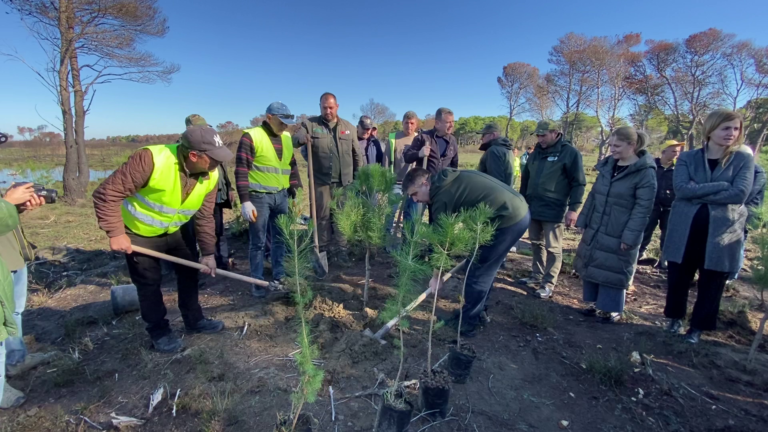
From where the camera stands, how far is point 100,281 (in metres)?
4.62

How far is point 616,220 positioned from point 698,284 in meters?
0.85

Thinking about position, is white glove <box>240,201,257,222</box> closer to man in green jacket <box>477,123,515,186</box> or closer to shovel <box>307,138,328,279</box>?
shovel <box>307,138,328,279</box>

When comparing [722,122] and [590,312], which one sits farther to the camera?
[590,312]

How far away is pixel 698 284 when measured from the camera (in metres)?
3.14

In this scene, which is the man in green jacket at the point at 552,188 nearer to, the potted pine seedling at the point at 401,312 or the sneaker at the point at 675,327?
the sneaker at the point at 675,327

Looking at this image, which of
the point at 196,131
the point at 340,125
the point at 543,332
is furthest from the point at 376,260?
the point at 196,131

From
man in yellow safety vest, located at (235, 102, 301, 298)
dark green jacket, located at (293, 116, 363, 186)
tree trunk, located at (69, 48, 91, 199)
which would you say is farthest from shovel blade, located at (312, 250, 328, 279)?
tree trunk, located at (69, 48, 91, 199)

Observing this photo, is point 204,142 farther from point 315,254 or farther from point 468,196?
point 315,254

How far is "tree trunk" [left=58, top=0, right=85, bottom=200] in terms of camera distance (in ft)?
26.8

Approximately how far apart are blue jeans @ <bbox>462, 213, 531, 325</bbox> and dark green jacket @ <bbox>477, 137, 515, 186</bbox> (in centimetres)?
136

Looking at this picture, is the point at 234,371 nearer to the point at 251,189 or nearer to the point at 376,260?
the point at 251,189

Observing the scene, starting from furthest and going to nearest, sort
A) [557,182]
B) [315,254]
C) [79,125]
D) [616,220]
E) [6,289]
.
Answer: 1. [79,125]
2. [315,254]
3. [557,182]
4. [616,220]
5. [6,289]

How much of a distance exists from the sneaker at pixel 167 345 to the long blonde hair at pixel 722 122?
184 inches

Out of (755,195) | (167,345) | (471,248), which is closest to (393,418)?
(471,248)
